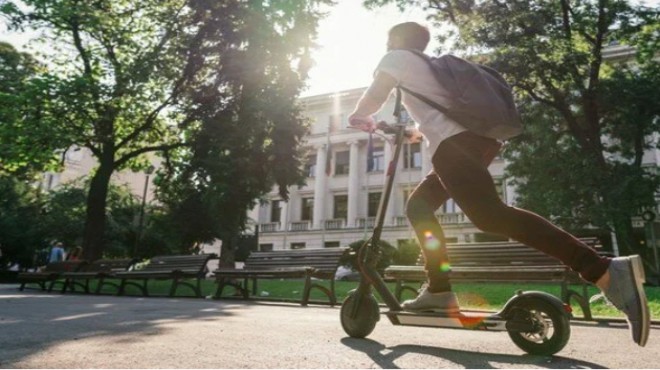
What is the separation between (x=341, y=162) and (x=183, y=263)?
115 ft

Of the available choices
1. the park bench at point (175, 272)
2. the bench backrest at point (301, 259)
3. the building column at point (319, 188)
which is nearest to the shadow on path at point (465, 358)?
the bench backrest at point (301, 259)

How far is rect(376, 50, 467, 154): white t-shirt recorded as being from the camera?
8.89ft

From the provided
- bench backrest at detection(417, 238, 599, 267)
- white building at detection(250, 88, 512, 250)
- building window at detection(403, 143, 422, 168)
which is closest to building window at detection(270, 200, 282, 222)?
white building at detection(250, 88, 512, 250)

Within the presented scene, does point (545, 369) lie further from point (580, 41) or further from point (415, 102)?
point (580, 41)

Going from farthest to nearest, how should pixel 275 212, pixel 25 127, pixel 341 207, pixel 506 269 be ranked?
pixel 275 212 < pixel 341 207 < pixel 25 127 < pixel 506 269

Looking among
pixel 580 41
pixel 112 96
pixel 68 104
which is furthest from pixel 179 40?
pixel 580 41

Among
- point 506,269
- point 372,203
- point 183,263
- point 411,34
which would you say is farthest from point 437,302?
point 372,203

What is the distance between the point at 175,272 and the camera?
400 inches

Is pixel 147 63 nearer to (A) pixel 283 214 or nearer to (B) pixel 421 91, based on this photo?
(B) pixel 421 91

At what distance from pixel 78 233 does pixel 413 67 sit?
30.7 meters

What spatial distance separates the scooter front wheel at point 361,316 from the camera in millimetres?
3352

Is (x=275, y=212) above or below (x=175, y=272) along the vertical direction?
above

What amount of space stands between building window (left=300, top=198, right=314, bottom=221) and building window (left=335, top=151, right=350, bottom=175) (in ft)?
11.9

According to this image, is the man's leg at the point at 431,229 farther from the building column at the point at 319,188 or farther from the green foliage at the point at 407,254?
the building column at the point at 319,188
